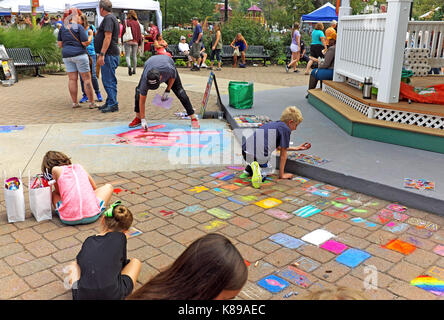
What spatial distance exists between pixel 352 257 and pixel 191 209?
5.38ft

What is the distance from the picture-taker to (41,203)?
3.97m

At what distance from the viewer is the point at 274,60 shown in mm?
19844

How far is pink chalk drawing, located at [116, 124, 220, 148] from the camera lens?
6.49 metres

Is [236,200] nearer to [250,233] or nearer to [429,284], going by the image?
[250,233]

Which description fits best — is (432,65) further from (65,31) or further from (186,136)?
(65,31)

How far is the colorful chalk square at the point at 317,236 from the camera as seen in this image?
363 centimetres

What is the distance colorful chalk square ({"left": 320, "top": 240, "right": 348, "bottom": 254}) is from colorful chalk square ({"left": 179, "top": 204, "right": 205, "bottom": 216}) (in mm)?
1290

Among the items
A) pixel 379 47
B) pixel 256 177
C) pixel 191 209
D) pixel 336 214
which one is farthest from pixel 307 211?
pixel 379 47

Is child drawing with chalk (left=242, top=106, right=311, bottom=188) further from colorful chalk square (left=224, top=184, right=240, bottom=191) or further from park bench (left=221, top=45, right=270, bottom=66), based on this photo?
park bench (left=221, top=45, right=270, bottom=66)

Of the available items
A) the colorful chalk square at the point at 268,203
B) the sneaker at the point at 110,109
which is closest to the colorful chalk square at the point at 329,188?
the colorful chalk square at the point at 268,203

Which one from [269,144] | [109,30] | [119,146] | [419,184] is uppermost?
[109,30]

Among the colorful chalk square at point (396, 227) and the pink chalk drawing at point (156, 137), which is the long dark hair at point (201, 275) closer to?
the colorful chalk square at point (396, 227)

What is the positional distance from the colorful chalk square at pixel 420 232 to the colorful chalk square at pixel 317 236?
0.71 meters
